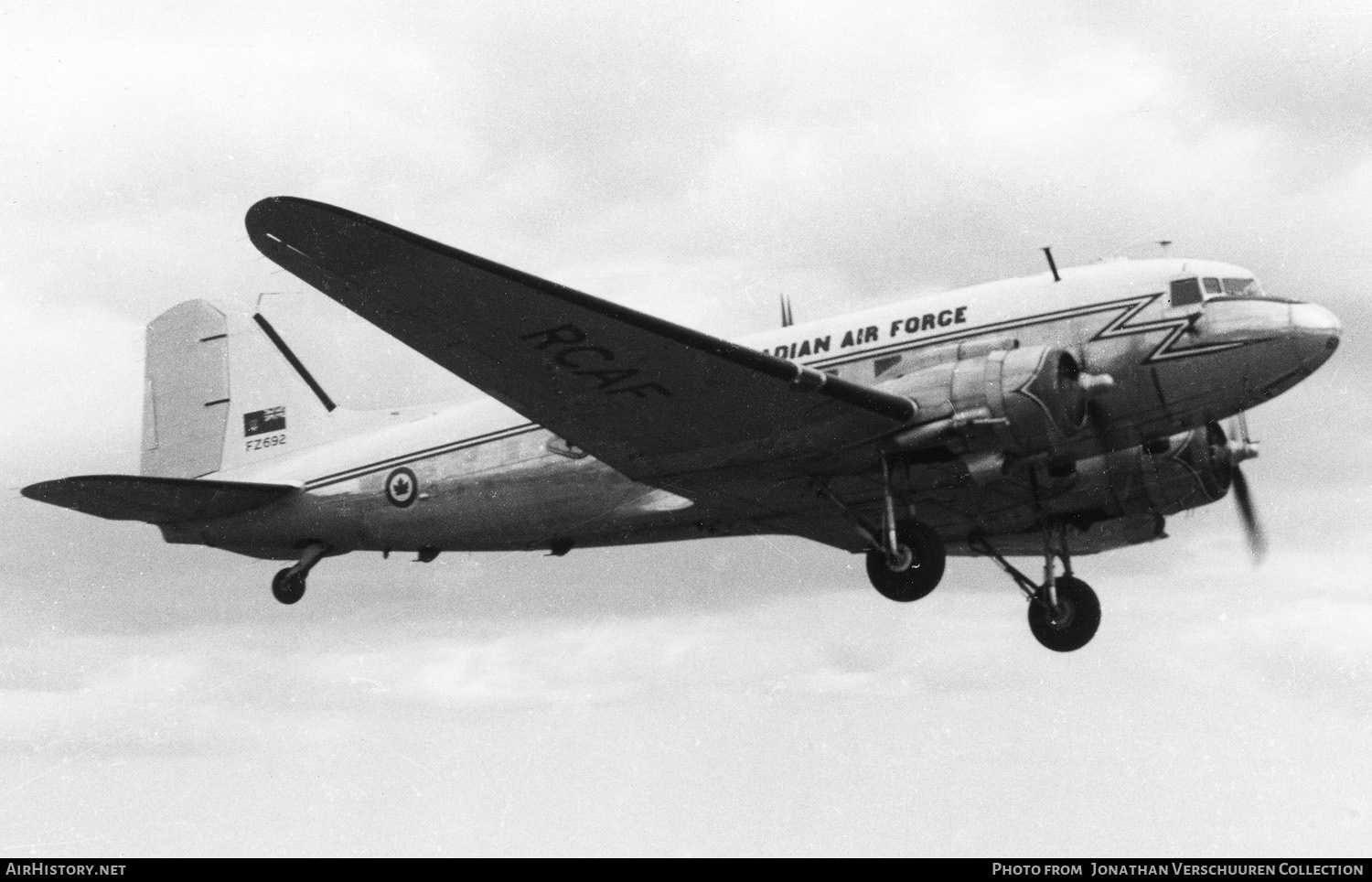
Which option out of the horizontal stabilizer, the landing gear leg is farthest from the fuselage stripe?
the landing gear leg

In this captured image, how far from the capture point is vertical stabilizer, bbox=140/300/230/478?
19.0 meters

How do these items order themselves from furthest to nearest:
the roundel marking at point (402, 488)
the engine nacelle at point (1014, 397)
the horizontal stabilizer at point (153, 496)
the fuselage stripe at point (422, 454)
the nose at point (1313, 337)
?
the roundel marking at point (402, 488) < the fuselage stripe at point (422, 454) < the horizontal stabilizer at point (153, 496) < the nose at point (1313, 337) < the engine nacelle at point (1014, 397)

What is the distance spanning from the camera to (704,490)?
598 inches

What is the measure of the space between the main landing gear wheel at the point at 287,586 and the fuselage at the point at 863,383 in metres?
0.43

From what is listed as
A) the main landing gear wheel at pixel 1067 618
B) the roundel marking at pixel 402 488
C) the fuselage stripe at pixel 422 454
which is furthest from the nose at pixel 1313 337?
the roundel marking at pixel 402 488

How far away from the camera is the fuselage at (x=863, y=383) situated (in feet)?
44.5

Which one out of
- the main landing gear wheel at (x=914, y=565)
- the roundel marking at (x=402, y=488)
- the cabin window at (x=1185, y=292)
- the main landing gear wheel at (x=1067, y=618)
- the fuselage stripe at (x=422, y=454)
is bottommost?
the main landing gear wheel at (x=1067, y=618)

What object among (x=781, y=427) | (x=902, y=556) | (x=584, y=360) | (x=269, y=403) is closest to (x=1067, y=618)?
(x=902, y=556)

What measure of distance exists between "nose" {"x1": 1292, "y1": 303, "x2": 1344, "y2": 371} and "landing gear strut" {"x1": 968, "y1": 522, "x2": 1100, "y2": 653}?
165 inches

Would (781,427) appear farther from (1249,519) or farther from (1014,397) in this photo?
(1249,519)

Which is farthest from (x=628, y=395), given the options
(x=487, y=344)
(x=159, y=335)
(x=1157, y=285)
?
(x=159, y=335)

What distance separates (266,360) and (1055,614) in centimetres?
1084

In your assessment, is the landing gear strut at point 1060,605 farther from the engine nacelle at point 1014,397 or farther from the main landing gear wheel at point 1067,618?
the engine nacelle at point 1014,397

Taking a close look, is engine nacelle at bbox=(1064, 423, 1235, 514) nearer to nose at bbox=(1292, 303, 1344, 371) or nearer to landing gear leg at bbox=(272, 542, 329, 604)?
nose at bbox=(1292, 303, 1344, 371)
